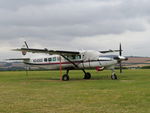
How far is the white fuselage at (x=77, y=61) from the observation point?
2800 centimetres

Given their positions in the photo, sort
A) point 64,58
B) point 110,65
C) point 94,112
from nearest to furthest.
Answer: point 94,112, point 110,65, point 64,58

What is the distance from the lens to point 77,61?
2972 centimetres

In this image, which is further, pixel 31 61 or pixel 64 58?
pixel 31 61

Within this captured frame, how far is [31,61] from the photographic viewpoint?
33.8 meters

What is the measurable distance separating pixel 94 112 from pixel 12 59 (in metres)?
30.5

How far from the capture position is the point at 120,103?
11062 mm

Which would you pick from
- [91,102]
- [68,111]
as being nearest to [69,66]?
[91,102]

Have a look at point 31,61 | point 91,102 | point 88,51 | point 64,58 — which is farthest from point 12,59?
point 91,102

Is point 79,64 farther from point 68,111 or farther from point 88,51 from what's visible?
point 68,111

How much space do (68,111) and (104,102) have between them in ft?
7.52

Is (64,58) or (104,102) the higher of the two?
(64,58)

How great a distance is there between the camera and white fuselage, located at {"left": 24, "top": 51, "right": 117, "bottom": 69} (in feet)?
91.9

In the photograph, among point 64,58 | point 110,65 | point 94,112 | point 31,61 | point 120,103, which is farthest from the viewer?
point 31,61

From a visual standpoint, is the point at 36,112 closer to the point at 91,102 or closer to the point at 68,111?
the point at 68,111
